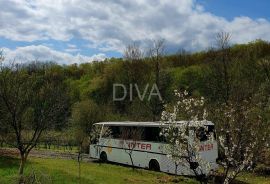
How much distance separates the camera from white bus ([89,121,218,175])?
2845cm

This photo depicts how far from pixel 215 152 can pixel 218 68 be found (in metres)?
22.6

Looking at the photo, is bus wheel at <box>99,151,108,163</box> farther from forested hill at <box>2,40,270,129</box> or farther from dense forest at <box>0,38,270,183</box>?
forested hill at <box>2,40,270,129</box>

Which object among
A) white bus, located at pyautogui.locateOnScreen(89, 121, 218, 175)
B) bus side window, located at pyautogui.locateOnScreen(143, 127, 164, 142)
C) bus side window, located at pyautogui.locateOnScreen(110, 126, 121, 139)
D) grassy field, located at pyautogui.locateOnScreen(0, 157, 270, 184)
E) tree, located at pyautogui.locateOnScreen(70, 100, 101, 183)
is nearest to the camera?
grassy field, located at pyautogui.locateOnScreen(0, 157, 270, 184)

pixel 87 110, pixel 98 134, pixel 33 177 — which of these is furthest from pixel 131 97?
pixel 33 177

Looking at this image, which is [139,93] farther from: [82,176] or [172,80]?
[82,176]

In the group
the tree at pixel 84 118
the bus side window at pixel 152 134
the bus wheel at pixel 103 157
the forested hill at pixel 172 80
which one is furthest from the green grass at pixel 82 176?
the tree at pixel 84 118

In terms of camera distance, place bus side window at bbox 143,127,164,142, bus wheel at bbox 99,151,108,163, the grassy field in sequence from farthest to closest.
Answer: bus wheel at bbox 99,151,108,163 < bus side window at bbox 143,127,164,142 < the grassy field

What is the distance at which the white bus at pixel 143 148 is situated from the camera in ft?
93.4

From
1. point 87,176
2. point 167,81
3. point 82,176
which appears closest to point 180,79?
point 167,81

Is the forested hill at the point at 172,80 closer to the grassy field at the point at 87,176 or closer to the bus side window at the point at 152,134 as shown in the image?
the bus side window at the point at 152,134

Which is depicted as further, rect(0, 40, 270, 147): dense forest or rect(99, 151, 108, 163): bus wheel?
rect(0, 40, 270, 147): dense forest

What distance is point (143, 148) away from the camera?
31938 millimetres

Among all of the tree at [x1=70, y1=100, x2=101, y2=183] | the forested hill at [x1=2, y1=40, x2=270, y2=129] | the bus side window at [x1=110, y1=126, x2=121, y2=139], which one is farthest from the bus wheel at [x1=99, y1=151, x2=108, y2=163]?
the tree at [x1=70, y1=100, x2=101, y2=183]

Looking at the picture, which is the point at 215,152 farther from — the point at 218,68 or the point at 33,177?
the point at 218,68
